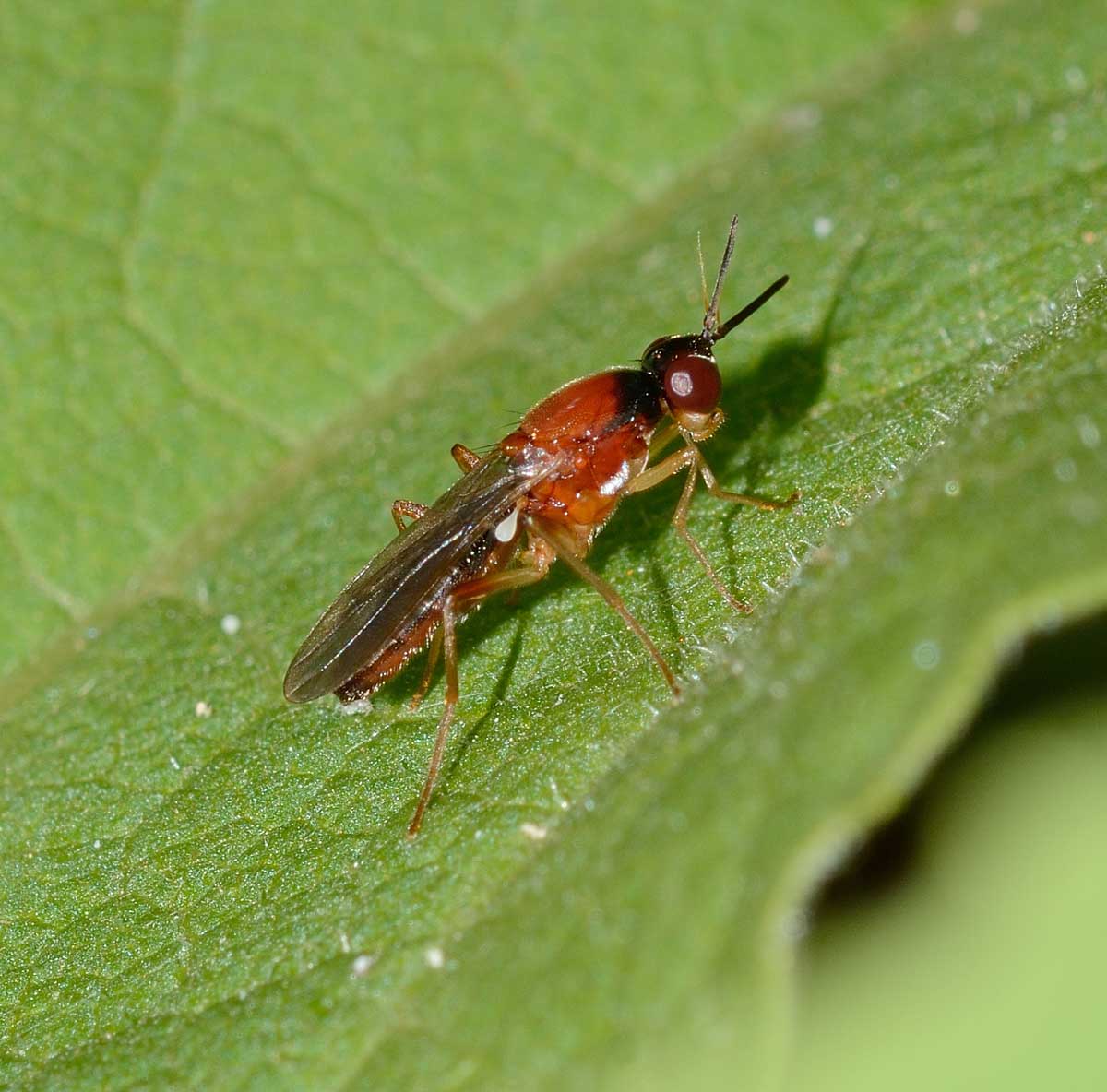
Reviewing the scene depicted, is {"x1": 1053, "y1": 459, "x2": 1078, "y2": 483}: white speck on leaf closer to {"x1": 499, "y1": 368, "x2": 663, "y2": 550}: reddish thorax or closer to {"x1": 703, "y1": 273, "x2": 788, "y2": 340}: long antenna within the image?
{"x1": 703, "y1": 273, "x2": 788, "y2": 340}: long antenna

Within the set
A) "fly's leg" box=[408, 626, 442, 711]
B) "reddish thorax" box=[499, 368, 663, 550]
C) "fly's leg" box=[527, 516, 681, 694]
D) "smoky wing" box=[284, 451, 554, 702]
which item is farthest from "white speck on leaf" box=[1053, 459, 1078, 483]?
"fly's leg" box=[408, 626, 442, 711]

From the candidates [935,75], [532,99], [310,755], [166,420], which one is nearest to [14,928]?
[310,755]

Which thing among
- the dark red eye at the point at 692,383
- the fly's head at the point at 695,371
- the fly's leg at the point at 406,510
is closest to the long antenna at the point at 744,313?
the fly's head at the point at 695,371

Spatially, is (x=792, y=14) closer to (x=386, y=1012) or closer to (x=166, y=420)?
(x=166, y=420)

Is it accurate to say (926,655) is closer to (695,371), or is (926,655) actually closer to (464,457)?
(695,371)

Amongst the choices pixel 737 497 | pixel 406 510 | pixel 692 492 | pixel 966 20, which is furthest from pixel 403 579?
pixel 966 20

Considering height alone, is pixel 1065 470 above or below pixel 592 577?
above
